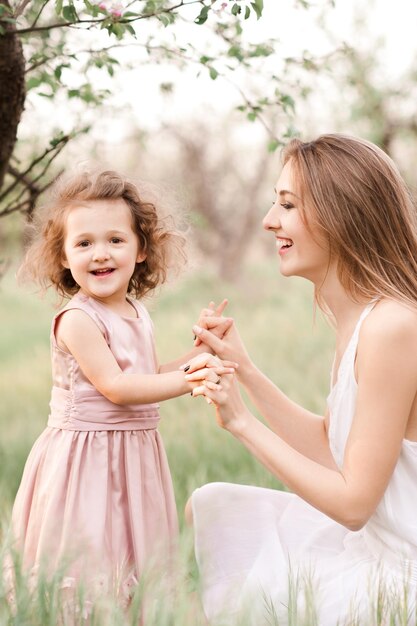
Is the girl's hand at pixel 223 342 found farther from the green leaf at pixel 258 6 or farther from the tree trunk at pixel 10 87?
the tree trunk at pixel 10 87

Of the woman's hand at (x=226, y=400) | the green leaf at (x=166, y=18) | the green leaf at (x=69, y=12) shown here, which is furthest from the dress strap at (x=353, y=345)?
the green leaf at (x=69, y=12)

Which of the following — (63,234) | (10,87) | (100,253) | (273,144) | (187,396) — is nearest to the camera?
(100,253)

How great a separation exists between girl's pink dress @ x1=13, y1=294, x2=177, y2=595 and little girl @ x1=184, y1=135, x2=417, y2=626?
185 millimetres

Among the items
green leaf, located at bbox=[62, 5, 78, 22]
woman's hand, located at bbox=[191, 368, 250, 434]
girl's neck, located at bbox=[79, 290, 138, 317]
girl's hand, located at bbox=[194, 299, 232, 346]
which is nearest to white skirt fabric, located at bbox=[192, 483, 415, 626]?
woman's hand, located at bbox=[191, 368, 250, 434]

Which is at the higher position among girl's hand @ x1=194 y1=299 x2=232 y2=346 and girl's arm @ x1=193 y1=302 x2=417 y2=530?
girl's hand @ x1=194 y1=299 x2=232 y2=346

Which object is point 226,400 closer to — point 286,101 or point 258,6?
point 258,6

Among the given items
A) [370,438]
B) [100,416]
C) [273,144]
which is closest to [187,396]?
[273,144]

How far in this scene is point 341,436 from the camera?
2.56 m

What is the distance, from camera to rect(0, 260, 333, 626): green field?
2.36m

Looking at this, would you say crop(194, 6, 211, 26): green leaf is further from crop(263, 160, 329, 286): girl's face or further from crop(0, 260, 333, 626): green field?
crop(0, 260, 333, 626): green field

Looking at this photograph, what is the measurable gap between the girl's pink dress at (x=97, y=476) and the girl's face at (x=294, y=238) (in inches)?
20.3

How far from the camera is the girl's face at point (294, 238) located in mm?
2545

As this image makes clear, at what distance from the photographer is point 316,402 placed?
19.1 ft

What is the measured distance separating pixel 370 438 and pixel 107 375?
77cm
